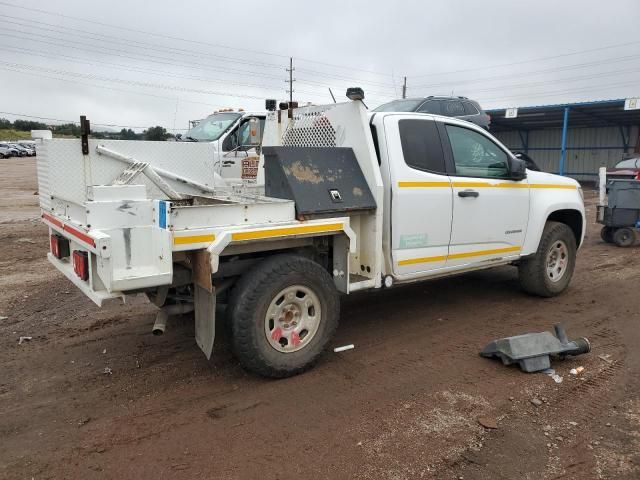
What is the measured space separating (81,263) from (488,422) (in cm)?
301

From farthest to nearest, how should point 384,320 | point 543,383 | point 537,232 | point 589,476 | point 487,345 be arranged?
point 537,232
point 384,320
point 487,345
point 543,383
point 589,476

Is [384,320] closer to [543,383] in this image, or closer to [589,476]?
[543,383]

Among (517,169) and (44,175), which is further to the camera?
(517,169)

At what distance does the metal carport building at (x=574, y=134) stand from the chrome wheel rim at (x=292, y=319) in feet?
78.0

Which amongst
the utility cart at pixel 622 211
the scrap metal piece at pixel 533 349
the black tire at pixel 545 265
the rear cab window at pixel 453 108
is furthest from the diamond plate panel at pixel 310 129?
the utility cart at pixel 622 211

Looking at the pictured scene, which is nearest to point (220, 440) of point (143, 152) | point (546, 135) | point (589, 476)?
point (589, 476)

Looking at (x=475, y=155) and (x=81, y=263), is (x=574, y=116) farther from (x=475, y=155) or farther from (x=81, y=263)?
(x=81, y=263)

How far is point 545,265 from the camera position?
644 centimetres

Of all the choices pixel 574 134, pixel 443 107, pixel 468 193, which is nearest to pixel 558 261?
pixel 468 193

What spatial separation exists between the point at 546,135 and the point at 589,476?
104 feet

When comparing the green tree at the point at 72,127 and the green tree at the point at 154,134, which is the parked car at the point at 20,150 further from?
the green tree at the point at 154,134

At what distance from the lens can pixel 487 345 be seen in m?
4.83

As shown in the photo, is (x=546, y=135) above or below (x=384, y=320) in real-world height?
above

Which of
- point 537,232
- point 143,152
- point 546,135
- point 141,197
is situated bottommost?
point 537,232
